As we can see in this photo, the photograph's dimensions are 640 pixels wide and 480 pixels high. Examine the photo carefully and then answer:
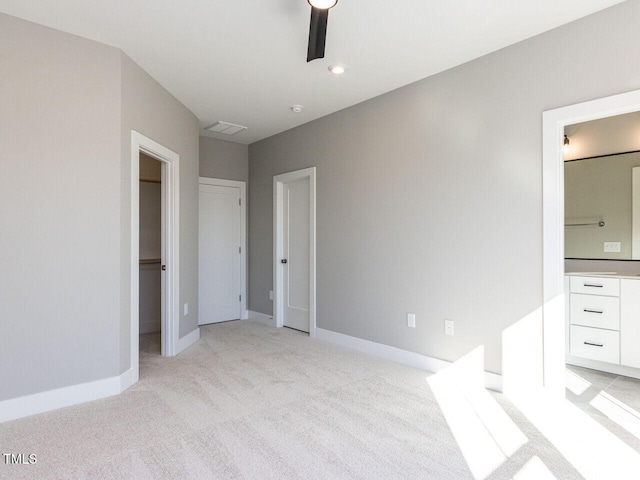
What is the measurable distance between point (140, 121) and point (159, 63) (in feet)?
1.59

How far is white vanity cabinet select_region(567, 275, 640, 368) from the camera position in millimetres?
3123

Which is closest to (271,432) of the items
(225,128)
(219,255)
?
(219,255)

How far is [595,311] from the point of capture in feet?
10.9

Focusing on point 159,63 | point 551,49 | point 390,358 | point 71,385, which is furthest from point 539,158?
point 71,385

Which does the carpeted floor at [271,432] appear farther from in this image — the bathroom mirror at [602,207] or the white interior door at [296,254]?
the bathroom mirror at [602,207]

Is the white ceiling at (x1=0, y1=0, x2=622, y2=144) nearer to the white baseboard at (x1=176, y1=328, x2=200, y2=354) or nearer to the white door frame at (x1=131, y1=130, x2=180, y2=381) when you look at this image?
the white door frame at (x1=131, y1=130, x2=180, y2=381)

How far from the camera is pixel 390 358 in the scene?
12.1 feet

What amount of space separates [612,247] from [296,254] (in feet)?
10.8

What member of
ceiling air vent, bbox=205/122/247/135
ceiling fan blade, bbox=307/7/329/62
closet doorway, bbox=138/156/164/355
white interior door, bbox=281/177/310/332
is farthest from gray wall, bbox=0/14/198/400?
white interior door, bbox=281/177/310/332

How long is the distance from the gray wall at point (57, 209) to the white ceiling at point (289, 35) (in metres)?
0.27

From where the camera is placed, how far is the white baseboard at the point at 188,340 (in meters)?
3.97

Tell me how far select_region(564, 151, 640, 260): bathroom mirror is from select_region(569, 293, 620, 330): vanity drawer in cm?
54

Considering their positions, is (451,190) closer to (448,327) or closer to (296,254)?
(448,327)

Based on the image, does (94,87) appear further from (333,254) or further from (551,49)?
(551,49)
